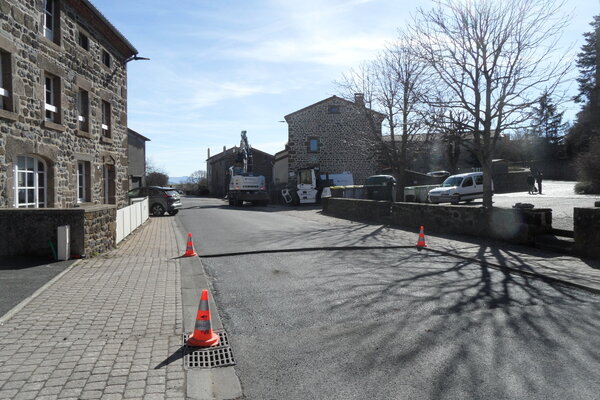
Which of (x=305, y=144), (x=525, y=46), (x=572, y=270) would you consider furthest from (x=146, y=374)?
(x=305, y=144)

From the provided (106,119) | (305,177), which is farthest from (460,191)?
(106,119)

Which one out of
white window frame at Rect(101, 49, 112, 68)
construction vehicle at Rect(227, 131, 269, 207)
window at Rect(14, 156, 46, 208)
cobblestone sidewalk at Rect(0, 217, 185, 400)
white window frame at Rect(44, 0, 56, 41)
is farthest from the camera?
construction vehicle at Rect(227, 131, 269, 207)

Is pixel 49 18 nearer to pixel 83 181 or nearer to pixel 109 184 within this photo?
pixel 83 181

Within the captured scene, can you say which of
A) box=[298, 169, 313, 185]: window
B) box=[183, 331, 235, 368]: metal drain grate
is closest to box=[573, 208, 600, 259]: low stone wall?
box=[183, 331, 235, 368]: metal drain grate

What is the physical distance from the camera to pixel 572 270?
26.2 feet

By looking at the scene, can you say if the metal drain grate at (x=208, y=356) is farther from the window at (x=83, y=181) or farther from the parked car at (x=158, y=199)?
the parked car at (x=158, y=199)

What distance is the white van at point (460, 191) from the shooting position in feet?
82.4

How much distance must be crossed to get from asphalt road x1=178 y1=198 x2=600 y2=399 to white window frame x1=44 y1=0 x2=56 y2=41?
9.47m

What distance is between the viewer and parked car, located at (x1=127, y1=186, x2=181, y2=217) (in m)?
23.9

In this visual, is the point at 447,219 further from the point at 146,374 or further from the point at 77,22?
the point at 77,22

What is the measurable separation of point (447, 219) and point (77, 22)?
1358cm

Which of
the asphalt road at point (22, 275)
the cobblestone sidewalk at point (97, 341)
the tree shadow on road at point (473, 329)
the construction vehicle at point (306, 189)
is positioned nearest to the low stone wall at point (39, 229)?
the asphalt road at point (22, 275)

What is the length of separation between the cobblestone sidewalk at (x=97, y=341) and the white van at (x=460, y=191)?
20406 mm

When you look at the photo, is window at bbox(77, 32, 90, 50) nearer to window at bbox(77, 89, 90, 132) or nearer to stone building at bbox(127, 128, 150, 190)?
window at bbox(77, 89, 90, 132)
